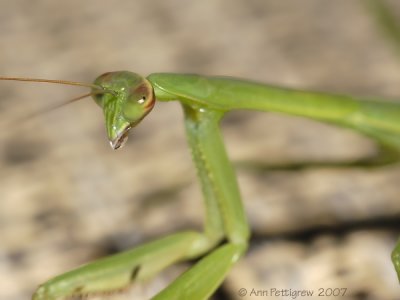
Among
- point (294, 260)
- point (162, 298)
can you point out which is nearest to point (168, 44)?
point (294, 260)

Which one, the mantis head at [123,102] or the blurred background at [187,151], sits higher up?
the mantis head at [123,102]

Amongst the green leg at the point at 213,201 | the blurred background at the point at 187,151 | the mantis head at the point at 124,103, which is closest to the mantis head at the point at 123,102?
the mantis head at the point at 124,103

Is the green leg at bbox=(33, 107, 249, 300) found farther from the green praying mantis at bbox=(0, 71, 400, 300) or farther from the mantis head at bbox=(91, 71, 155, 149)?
the mantis head at bbox=(91, 71, 155, 149)

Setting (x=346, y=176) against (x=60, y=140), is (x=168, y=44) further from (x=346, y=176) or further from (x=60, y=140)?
(x=346, y=176)

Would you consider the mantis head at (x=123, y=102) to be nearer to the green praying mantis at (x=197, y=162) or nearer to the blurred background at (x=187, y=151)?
the green praying mantis at (x=197, y=162)

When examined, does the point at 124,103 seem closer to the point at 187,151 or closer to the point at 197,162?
the point at 197,162

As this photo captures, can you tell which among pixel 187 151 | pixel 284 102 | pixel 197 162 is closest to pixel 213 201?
pixel 197 162

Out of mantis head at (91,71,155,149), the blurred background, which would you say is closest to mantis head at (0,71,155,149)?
mantis head at (91,71,155,149)
